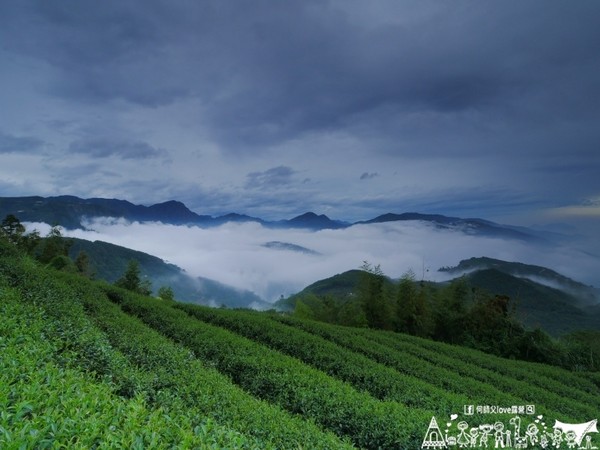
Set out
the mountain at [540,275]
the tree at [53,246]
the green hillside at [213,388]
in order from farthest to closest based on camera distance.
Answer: the mountain at [540,275]
the tree at [53,246]
the green hillside at [213,388]

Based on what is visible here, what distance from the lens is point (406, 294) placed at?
103 feet

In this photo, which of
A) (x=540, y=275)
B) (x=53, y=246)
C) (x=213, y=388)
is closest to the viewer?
(x=213, y=388)

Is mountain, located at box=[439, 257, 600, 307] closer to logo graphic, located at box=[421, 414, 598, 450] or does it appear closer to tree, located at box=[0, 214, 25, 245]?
tree, located at box=[0, 214, 25, 245]

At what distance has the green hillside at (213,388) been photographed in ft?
12.2

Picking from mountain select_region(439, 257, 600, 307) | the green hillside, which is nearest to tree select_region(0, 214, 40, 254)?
the green hillside

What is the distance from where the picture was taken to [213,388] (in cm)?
770

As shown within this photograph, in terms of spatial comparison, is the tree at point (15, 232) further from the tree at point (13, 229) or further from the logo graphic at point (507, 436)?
the logo graphic at point (507, 436)

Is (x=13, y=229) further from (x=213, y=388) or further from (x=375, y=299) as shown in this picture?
(x=213, y=388)

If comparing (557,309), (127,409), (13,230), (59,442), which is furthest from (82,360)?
(557,309)

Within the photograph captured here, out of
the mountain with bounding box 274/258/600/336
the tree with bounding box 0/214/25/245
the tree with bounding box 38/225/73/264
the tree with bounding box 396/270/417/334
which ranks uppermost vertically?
the tree with bounding box 0/214/25/245

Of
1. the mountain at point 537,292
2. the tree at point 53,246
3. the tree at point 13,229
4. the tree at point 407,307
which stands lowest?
the mountain at point 537,292

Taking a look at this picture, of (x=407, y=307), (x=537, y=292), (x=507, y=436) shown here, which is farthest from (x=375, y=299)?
(x=537, y=292)

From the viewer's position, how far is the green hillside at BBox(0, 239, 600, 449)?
3.72m

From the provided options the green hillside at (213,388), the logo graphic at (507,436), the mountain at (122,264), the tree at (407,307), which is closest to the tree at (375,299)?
the tree at (407,307)
